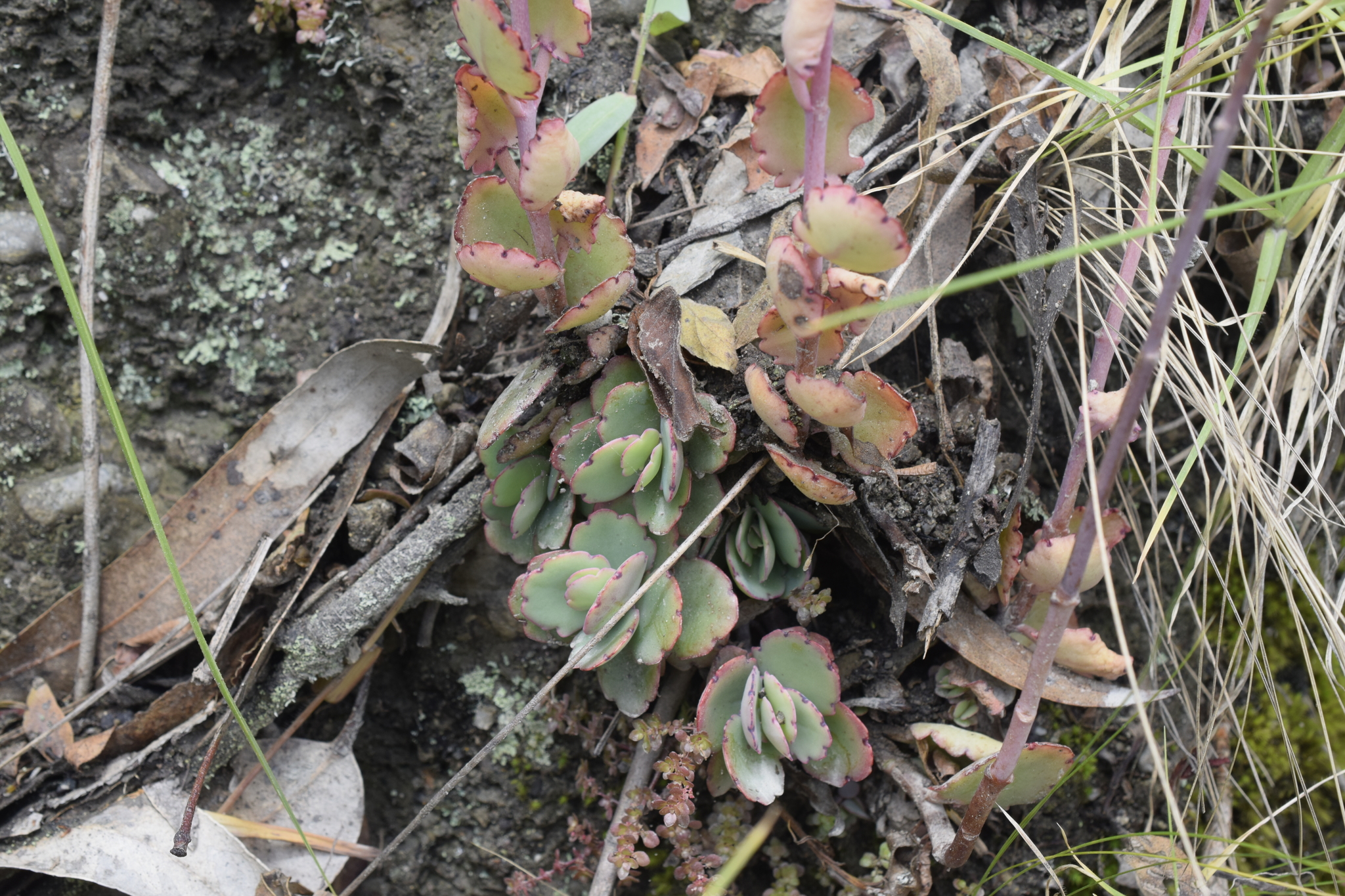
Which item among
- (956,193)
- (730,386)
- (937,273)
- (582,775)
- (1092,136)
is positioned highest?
(1092,136)

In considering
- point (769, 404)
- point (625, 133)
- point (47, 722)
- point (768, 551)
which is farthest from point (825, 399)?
point (47, 722)

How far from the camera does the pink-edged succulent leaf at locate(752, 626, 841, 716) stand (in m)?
1.37

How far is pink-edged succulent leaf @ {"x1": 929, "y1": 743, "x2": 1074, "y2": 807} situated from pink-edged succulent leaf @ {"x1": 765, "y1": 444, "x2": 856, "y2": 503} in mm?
426

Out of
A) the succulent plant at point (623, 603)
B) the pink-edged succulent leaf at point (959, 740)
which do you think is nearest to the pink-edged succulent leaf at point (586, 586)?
the succulent plant at point (623, 603)

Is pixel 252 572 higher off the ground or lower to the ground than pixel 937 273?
lower

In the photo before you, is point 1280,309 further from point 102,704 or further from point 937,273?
point 102,704

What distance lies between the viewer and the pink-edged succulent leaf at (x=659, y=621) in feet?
4.34

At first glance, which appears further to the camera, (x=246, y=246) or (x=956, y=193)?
(x=246, y=246)

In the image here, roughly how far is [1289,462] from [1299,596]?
428 mm

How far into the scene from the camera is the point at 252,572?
1528 mm

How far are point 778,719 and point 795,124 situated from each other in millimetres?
853

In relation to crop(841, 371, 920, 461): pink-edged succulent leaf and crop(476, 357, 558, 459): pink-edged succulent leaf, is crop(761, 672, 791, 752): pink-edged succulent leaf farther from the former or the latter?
crop(476, 357, 558, 459): pink-edged succulent leaf

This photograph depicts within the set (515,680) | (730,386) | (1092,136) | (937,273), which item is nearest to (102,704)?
(515,680)

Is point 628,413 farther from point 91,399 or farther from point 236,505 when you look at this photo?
point 91,399
